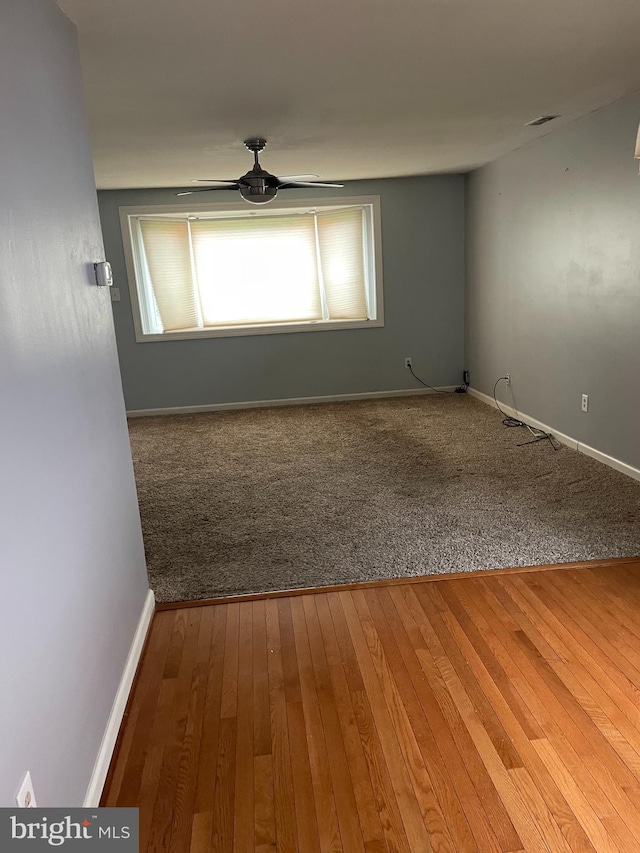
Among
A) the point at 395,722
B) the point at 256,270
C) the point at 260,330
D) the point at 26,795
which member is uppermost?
the point at 256,270

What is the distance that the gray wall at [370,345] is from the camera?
20.1ft

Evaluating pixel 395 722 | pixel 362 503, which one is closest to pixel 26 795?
pixel 395 722

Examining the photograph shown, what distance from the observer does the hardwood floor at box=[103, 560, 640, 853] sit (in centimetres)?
149

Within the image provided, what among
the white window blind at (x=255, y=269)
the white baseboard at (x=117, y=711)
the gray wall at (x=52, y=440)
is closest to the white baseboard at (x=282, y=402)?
the white window blind at (x=255, y=269)

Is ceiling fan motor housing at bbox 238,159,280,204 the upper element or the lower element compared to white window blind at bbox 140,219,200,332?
upper

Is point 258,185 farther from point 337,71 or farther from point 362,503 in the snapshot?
point 362,503

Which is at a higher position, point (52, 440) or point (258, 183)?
point (258, 183)

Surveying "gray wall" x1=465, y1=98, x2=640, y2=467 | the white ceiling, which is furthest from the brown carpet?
the white ceiling

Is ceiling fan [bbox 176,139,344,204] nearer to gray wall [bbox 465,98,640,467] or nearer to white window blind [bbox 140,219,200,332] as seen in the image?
gray wall [bbox 465,98,640,467]

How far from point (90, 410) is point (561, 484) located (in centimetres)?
292

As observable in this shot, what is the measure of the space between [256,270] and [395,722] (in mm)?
5159

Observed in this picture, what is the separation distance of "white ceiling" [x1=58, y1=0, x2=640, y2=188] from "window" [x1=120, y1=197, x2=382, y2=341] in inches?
62.6

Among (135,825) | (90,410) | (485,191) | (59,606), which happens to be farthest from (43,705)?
(485,191)

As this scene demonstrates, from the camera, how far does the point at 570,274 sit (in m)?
4.24
